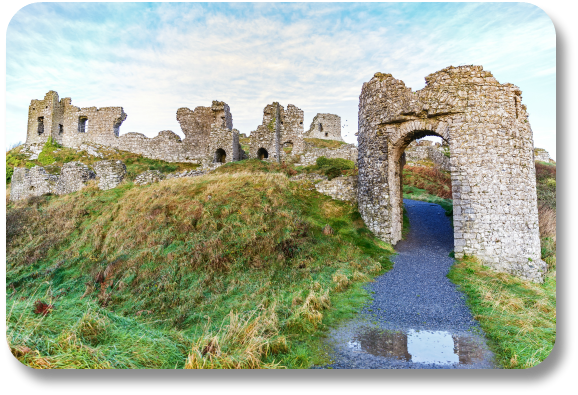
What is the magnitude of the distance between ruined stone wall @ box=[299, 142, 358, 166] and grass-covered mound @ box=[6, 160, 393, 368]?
37.0ft

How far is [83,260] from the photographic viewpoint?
12.2 meters

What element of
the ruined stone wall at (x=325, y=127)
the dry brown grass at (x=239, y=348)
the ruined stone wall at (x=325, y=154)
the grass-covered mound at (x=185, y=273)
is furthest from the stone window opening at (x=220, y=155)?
the dry brown grass at (x=239, y=348)

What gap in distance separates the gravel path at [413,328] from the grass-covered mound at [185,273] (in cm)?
60

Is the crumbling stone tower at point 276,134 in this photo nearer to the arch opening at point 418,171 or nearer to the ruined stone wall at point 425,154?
the arch opening at point 418,171

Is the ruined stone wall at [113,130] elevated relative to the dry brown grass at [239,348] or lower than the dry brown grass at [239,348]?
elevated

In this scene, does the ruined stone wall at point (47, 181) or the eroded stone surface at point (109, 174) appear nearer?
the eroded stone surface at point (109, 174)

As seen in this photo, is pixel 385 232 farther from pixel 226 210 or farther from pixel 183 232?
pixel 183 232

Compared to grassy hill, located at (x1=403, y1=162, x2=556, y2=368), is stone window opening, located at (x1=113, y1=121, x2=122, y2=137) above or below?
above

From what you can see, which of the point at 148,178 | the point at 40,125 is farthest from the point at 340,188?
the point at 40,125

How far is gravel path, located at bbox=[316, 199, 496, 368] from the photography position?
5.29 meters

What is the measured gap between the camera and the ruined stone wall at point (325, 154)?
92.6ft

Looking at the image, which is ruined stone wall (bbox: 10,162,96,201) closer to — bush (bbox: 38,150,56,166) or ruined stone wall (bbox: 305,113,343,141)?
bush (bbox: 38,150,56,166)

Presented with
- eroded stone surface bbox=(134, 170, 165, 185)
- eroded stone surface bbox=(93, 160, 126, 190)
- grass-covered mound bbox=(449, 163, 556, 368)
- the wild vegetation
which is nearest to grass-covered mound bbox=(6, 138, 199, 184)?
eroded stone surface bbox=(93, 160, 126, 190)

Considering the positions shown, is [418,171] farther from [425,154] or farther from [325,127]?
[325,127]
